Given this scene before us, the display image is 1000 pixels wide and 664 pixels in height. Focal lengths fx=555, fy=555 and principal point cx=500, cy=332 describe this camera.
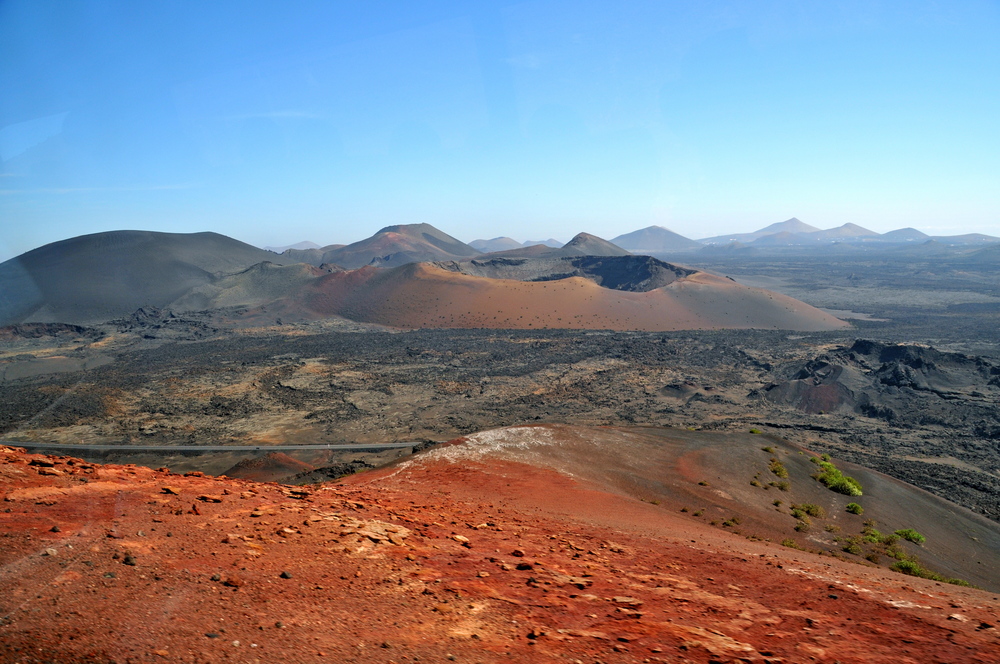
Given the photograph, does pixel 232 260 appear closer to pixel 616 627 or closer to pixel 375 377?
pixel 375 377

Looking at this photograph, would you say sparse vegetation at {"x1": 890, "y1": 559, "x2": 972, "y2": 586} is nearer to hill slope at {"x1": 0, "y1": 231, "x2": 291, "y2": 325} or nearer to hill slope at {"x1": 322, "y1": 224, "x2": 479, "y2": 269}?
hill slope at {"x1": 0, "y1": 231, "x2": 291, "y2": 325}

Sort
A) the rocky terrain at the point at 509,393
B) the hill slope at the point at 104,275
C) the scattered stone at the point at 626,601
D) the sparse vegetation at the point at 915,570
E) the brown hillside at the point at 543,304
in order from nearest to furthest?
1. the scattered stone at the point at 626,601
2. the sparse vegetation at the point at 915,570
3. the rocky terrain at the point at 509,393
4. the brown hillside at the point at 543,304
5. the hill slope at the point at 104,275

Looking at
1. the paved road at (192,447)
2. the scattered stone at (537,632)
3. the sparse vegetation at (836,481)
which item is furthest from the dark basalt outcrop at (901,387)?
the scattered stone at (537,632)

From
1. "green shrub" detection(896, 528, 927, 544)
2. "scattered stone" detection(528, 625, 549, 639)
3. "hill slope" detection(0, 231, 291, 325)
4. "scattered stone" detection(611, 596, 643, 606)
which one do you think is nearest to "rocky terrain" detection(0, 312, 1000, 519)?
"green shrub" detection(896, 528, 927, 544)

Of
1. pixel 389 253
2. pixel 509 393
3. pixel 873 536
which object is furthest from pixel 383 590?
pixel 389 253

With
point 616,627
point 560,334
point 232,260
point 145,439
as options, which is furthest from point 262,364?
point 232,260

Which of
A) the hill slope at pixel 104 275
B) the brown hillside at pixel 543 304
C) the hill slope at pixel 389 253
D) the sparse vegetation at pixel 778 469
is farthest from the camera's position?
the hill slope at pixel 389 253

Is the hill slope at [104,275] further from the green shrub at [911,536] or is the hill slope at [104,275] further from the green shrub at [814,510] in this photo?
the green shrub at [911,536]
